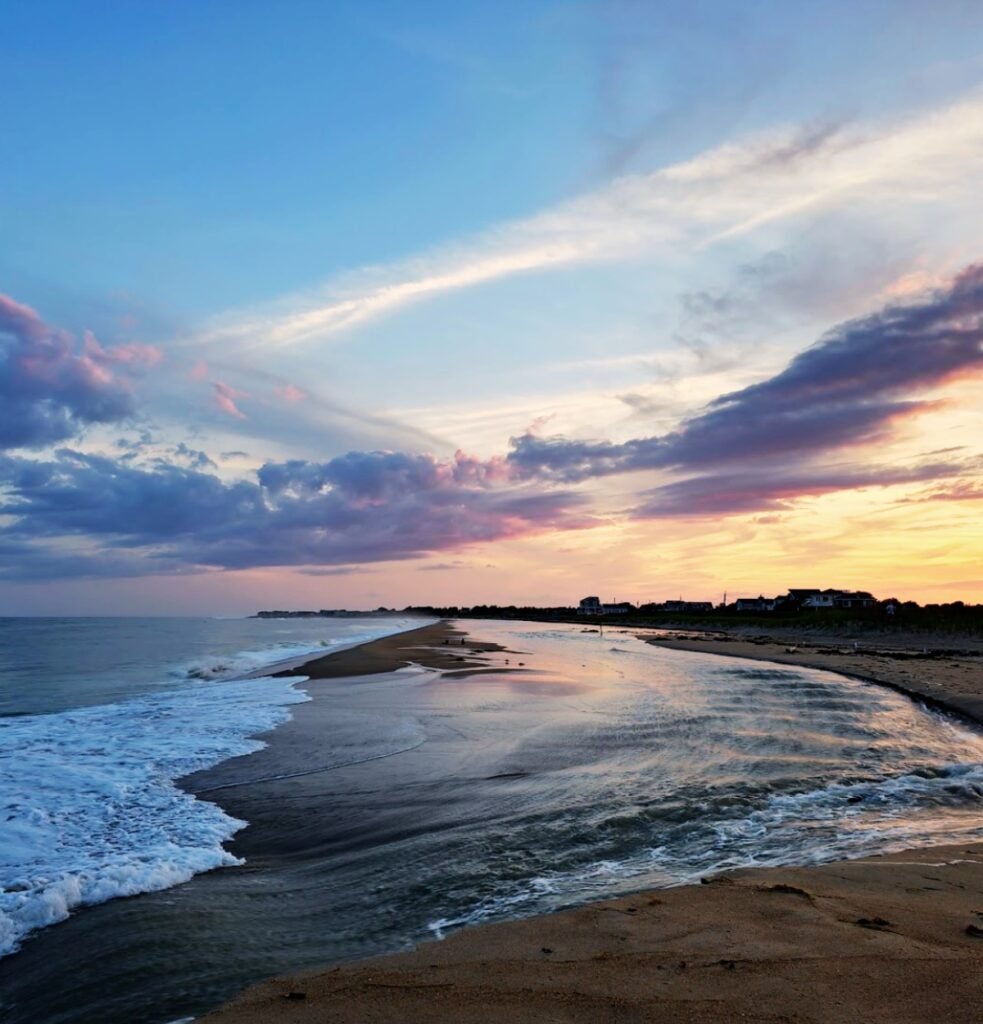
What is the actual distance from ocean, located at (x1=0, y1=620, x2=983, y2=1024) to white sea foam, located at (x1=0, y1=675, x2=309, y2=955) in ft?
0.16

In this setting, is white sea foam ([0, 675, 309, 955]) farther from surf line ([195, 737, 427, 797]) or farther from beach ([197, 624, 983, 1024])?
beach ([197, 624, 983, 1024])

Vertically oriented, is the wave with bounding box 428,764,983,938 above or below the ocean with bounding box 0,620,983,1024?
above

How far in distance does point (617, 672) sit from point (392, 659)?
43.9 ft

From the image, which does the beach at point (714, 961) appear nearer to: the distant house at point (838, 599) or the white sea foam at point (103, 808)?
the white sea foam at point (103, 808)

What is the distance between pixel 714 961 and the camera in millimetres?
4730

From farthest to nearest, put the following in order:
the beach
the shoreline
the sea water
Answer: the shoreline < the sea water < the beach

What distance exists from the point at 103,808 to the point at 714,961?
9537mm

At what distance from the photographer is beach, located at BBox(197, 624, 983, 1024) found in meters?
4.18

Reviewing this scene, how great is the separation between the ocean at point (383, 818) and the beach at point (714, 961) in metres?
0.63

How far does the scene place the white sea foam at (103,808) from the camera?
742 centimetres

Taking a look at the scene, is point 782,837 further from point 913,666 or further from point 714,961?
point 913,666

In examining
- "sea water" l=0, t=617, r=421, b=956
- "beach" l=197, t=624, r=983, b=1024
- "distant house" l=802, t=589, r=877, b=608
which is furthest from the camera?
"distant house" l=802, t=589, r=877, b=608

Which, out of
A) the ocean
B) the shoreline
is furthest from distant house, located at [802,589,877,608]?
the ocean

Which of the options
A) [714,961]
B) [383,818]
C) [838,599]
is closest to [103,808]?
[383,818]
